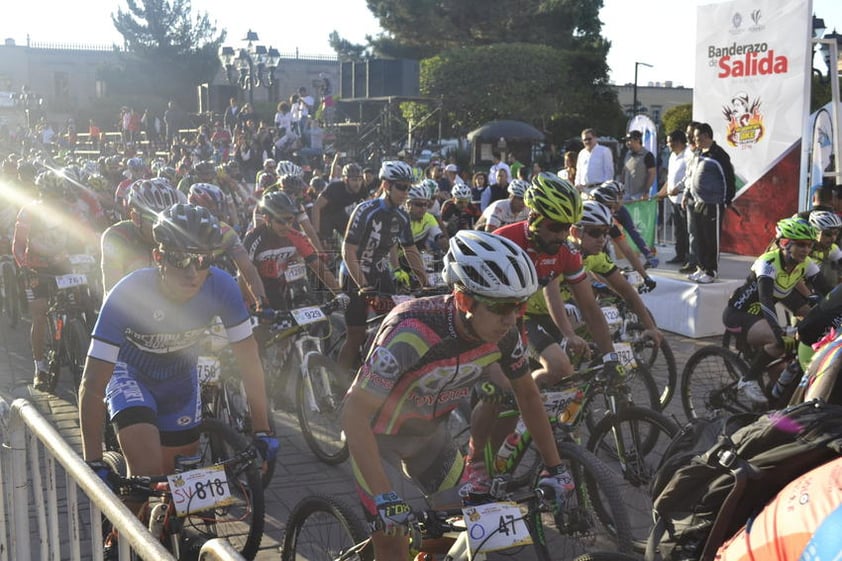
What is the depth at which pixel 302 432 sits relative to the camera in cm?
732

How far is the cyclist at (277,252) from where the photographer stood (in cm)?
812

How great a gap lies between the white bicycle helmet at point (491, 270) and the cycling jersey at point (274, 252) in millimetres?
4527

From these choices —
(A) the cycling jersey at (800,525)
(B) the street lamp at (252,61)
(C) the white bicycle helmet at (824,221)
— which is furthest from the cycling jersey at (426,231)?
(B) the street lamp at (252,61)

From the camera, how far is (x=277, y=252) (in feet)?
26.9

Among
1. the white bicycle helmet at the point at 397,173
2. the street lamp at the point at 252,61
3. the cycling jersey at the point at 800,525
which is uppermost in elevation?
the street lamp at the point at 252,61

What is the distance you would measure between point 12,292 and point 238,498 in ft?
29.9

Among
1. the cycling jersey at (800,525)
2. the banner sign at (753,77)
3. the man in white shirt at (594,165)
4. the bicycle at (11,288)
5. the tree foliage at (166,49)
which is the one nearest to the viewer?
the cycling jersey at (800,525)

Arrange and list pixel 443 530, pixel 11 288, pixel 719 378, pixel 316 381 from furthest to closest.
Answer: pixel 11 288
pixel 719 378
pixel 316 381
pixel 443 530

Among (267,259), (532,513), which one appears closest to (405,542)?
(532,513)

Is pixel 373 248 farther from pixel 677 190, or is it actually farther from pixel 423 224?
pixel 677 190

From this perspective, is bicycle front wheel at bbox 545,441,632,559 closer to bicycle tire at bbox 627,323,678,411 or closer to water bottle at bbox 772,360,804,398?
water bottle at bbox 772,360,804,398

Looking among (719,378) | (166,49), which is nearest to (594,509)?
(719,378)

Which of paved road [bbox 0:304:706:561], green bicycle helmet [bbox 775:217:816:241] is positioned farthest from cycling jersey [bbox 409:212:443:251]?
green bicycle helmet [bbox 775:217:816:241]

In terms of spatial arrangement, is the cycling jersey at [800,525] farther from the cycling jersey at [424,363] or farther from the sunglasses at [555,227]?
the sunglasses at [555,227]
